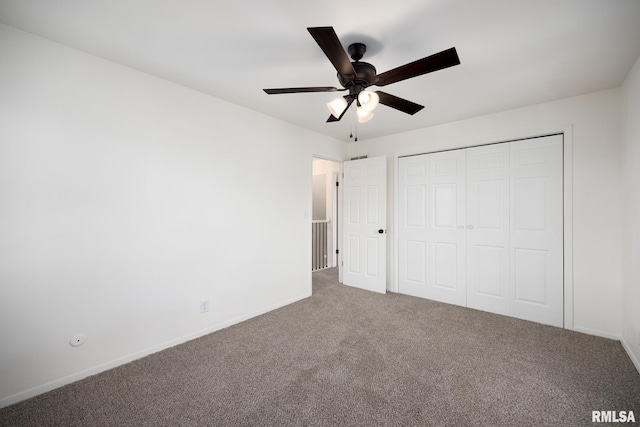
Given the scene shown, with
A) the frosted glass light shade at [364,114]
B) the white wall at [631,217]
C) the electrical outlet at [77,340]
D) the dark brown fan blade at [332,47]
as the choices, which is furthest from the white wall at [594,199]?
the electrical outlet at [77,340]

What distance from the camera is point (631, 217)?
211 centimetres

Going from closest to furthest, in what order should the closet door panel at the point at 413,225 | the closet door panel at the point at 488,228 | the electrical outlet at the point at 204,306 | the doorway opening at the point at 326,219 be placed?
the electrical outlet at the point at 204,306, the closet door panel at the point at 488,228, the closet door panel at the point at 413,225, the doorway opening at the point at 326,219

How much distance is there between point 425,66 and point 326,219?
4.36 metres

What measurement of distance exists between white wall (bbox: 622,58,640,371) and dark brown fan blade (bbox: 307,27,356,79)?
7.41 feet

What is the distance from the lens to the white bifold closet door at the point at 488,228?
107 inches

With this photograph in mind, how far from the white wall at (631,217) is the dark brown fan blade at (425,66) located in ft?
5.85

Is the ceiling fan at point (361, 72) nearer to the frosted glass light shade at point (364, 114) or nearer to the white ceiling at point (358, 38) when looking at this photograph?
the frosted glass light shade at point (364, 114)

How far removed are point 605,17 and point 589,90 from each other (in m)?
1.24

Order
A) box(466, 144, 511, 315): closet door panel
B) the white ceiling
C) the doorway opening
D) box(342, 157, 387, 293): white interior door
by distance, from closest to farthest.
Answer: the white ceiling
box(466, 144, 511, 315): closet door panel
box(342, 157, 387, 293): white interior door
the doorway opening

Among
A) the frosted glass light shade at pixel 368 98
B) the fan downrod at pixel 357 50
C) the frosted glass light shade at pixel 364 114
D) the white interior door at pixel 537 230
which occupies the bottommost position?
the white interior door at pixel 537 230

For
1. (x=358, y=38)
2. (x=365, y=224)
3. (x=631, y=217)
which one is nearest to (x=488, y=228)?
(x=631, y=217)

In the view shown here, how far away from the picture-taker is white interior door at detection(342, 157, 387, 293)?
12.4 feet
